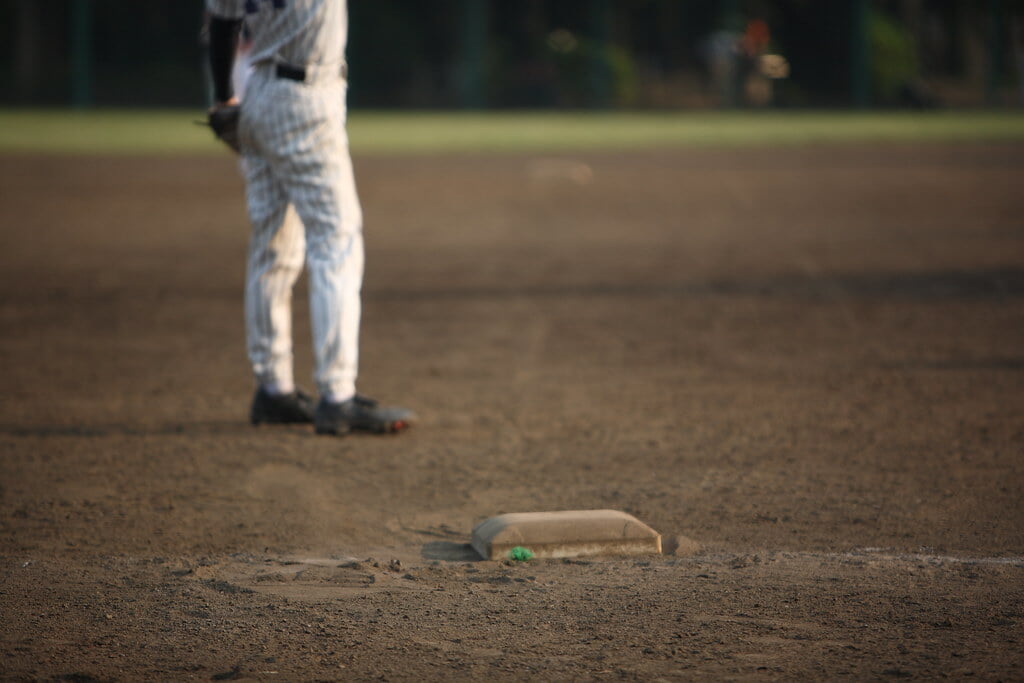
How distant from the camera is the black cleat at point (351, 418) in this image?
4914mm

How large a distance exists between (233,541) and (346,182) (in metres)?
1.63

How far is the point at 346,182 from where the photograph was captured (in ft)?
15.9

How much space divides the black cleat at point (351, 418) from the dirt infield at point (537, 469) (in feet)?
0.22

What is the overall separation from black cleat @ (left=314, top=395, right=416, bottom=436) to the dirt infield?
0.07 metres

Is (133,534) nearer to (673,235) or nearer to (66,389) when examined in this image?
(66,389)

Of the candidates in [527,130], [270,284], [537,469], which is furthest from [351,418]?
[527,130]

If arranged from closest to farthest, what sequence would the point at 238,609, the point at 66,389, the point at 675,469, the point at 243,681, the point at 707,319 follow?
the point at 243,681 < the point at 238,609 < the point at 675,469 < the point at 66,389 < the point at 707,319

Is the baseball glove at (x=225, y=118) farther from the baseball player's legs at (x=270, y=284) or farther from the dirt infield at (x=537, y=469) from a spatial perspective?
the dirt infield at (x=537, y=469)

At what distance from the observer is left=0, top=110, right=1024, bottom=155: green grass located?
2147 centimetres

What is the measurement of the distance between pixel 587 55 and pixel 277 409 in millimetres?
25006

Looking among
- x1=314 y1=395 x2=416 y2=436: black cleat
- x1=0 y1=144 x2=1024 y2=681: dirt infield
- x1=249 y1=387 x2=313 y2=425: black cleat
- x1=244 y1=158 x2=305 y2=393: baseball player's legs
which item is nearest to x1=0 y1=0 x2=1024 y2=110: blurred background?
x1=0 y1=144 x2=1024 y2=681: dirt infield

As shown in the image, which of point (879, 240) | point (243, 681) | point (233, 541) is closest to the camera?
point (243, 681)

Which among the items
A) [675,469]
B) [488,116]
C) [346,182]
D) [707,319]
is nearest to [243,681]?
[675,469]

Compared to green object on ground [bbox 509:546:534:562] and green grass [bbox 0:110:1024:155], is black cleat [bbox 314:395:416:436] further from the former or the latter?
green grass [bbox 0:110:1024:155]
